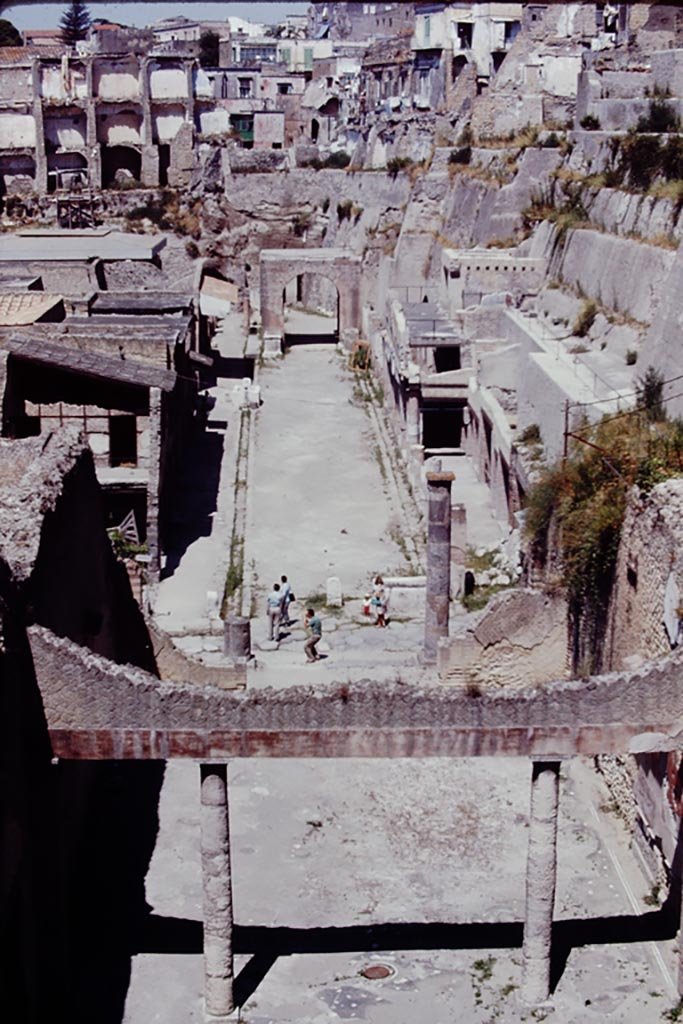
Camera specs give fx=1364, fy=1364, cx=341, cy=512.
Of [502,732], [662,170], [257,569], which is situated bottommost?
[257,569]

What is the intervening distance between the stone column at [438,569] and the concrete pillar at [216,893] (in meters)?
7.89

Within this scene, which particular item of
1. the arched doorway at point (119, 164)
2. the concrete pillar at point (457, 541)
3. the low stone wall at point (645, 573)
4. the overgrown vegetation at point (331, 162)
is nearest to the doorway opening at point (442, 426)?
the concrete pillar at point (457, 541)

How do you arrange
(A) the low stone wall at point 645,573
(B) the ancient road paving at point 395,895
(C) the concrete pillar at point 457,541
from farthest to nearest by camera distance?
1. (C) the concrete pillar at point 457,541
2. (A) the low stone wall at point 645,573
3. (B) the ancient road paving at point 395,895

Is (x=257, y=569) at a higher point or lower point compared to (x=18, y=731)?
lower

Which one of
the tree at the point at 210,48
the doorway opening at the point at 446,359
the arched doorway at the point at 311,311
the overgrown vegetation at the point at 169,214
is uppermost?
the tree at the point at 210,48

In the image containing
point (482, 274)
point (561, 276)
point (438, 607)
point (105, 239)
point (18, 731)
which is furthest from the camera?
point (105, 239)

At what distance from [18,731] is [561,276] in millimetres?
21914

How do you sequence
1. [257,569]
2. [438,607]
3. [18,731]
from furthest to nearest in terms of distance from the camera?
[257,569] < [438,607] < [18,731]

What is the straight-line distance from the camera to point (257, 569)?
22.8 metres

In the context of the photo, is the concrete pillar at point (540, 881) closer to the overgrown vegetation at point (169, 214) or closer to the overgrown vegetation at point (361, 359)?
the overgrown vegetation at point (361, 359)

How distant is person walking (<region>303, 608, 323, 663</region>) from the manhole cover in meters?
7.12

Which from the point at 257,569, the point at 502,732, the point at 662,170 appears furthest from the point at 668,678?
the point at 662,170

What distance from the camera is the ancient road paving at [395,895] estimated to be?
11.6 m

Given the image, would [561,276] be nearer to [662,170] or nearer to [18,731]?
[662,170]
